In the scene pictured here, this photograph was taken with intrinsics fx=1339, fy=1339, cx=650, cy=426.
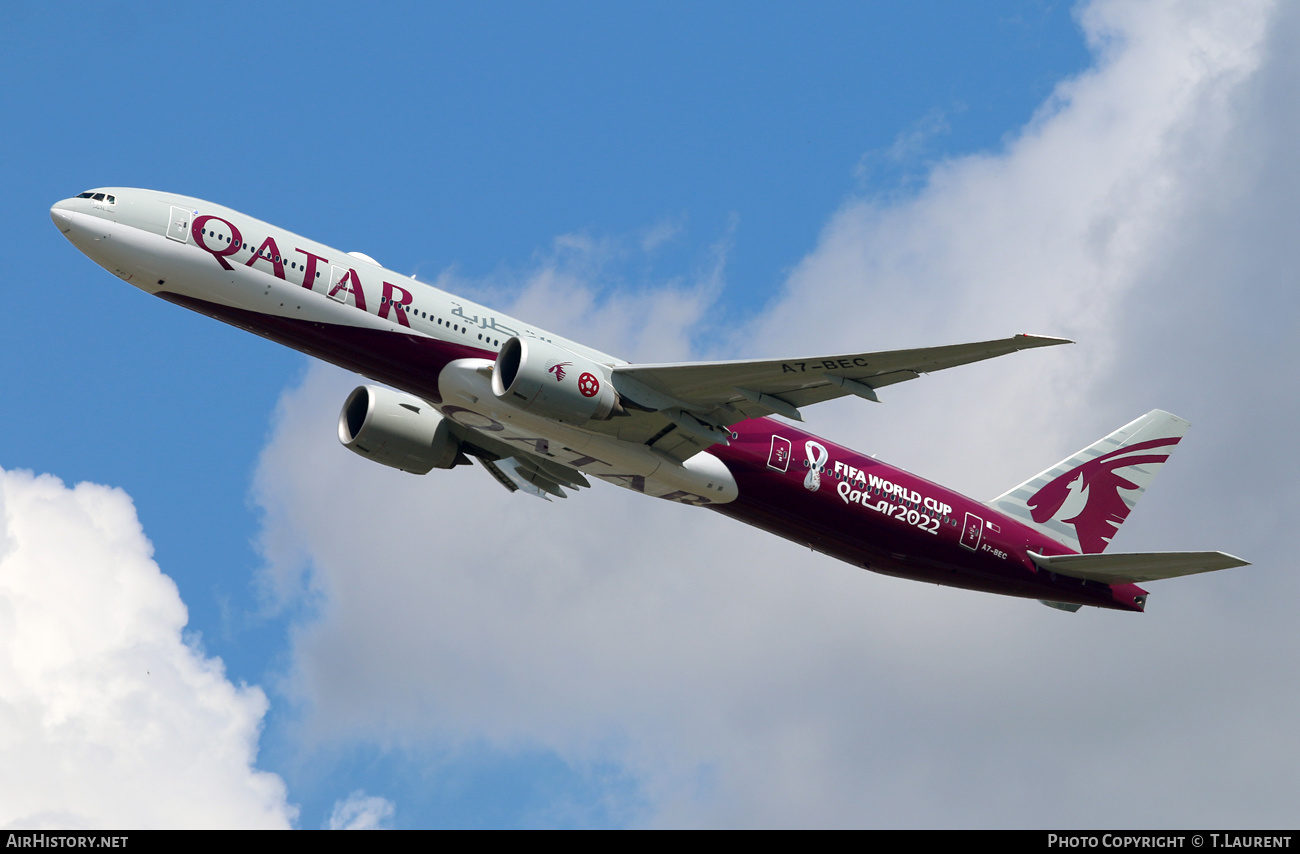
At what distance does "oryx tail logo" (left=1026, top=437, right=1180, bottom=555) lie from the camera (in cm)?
4847

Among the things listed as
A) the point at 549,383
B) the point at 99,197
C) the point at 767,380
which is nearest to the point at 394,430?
the point at 549,383

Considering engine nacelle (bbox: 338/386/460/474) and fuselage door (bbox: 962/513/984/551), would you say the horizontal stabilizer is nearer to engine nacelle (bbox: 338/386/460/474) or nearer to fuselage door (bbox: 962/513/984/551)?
fuselage door (bbox: 962/513/984/551)

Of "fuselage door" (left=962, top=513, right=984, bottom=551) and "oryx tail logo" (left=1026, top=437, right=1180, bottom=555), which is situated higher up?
"oryx tail logo" (left=1026, top=437, right=1180, bottom=555)

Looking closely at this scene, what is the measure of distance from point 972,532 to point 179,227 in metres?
26.6

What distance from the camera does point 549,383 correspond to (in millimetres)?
36562

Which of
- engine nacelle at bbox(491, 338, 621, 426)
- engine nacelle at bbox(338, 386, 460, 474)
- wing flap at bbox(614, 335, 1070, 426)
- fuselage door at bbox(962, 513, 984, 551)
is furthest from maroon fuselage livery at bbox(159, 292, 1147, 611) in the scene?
engine nacelle at bbox(338, 386, 460, 474)

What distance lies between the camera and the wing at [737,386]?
35469mm

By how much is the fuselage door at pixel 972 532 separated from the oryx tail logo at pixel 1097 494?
3777 mm
